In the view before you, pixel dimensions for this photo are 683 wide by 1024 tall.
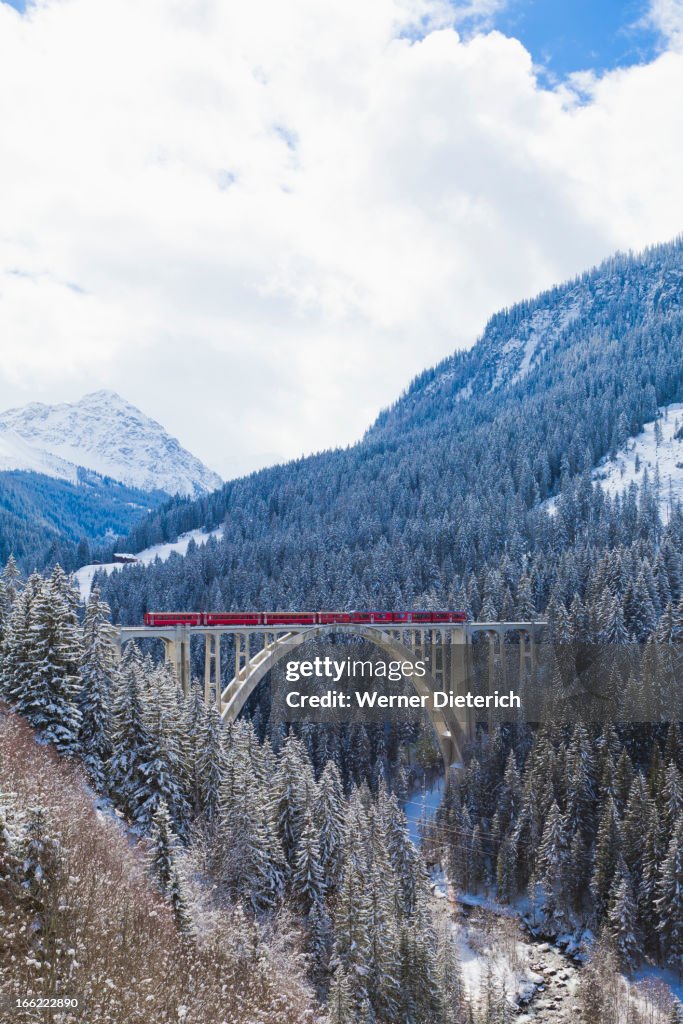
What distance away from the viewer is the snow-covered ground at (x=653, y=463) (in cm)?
12046

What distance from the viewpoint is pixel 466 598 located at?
80.6m

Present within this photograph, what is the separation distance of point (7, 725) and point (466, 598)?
6064 cm

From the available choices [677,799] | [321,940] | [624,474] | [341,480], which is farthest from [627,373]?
[321,940]

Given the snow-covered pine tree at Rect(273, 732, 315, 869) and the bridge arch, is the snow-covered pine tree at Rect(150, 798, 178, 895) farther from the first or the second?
the bridge arch

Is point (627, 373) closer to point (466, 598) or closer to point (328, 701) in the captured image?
point (466, 598)

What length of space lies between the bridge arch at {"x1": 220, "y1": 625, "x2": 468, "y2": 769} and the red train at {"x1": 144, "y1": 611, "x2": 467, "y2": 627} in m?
0.79

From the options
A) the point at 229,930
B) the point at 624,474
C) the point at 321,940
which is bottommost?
the point at 321,940

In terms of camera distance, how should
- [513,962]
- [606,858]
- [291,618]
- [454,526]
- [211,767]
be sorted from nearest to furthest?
[211,767] → [513,962] → [606,858] → [291,618] → [454,526]

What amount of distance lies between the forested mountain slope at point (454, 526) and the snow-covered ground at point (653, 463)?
3.16 metres

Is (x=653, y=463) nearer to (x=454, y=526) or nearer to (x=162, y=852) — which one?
(x=454, y=526)

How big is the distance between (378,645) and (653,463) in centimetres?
8703

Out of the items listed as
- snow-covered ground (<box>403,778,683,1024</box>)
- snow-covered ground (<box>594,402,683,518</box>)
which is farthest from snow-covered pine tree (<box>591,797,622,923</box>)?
snow-covered ground (<box>594,402,683,518</box>)

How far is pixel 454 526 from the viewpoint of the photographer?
109 metres

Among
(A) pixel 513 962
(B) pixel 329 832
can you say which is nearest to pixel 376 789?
(A) pixel 513 962
